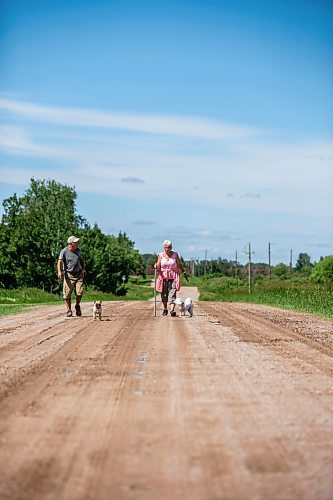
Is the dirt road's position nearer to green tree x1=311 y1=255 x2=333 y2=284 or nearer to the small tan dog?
the small tan dog

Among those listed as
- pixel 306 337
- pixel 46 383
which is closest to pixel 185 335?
pixel 306 337

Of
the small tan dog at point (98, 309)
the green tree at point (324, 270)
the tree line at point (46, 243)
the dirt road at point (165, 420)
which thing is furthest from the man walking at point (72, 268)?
the green tree at point (324, 270)

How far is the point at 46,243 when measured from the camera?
6588cm

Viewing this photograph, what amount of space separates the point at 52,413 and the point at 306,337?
287 inches

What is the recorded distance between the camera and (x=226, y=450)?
5.23 meters

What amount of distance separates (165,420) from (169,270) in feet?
39.3

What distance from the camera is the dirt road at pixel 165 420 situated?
15.0 feet

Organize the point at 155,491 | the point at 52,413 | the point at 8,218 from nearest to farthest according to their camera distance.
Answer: the point at 155,491, the point at 52,413, the point at 8,218

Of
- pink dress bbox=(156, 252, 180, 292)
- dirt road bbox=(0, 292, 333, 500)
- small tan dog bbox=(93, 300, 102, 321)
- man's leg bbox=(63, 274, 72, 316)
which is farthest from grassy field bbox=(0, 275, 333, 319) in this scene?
dirt road bbox=(0, 292, 333, 500)

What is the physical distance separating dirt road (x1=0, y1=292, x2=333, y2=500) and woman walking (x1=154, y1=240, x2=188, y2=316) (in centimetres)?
658

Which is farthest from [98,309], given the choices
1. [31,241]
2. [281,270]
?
[281,270]

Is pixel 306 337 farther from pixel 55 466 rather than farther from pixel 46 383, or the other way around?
pixel 55 466

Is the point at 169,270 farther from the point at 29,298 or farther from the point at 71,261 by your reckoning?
the point at 29,298

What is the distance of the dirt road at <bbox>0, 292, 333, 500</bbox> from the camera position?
4559 millimetres
